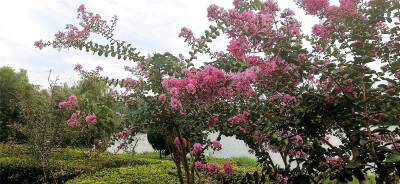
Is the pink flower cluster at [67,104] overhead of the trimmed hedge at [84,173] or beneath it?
overhead

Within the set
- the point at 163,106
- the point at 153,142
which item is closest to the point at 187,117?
the point at 163,106

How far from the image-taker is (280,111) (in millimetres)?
1899

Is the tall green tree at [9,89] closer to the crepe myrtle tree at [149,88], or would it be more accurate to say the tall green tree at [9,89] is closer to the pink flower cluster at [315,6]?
the crepe myrtle tree at [149,88]

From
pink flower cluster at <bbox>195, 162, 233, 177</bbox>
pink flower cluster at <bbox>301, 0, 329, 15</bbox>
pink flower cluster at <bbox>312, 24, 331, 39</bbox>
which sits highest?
pink flower cluster at <bbox>301, 0, 329, 15</bbox>

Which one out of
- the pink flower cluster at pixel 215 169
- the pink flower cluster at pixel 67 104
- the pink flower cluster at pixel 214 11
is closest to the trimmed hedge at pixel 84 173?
the pink flower cluster at pixel 67 104

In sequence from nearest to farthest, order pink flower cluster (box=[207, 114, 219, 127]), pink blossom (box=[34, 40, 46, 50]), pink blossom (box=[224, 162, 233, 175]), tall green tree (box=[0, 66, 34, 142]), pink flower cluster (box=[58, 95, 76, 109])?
1. pink flower cluster (box=[207, 114, 219, 127])
2. pink blossom (box=[224, 162, 233, 175])
3. pink blossom (box=[34, 40, 46, 50])
4. pink flower cluster (box=[58, 95, 76, 109])
5. tall green tree (box=[0, 66, 34, 142])

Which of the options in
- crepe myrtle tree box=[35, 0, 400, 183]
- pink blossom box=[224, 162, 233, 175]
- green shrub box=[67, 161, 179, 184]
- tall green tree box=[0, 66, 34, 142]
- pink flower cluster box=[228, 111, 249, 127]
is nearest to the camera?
crepe myrtle tree box=[35, 0, 400, 183]

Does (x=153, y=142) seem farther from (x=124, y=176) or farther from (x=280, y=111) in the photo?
(x=280, y=111)

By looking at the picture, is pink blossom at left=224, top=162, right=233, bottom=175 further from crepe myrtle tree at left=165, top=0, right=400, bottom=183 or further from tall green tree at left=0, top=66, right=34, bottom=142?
tall green tree at left=0, top=66, right=34, bottom=142

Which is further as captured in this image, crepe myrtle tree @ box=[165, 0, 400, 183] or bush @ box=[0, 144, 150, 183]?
bush @ box=[0, 144, 150, 183]

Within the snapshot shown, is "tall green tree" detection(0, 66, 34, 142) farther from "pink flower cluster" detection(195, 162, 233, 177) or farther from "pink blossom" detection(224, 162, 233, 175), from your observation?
"pink blossom" detection(224, 162, 233, 175)

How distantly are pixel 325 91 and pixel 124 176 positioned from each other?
3712 mm

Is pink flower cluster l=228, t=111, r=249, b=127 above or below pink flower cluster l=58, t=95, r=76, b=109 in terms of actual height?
below

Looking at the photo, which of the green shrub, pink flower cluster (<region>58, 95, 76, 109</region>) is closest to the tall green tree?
pink flower cluster (<region>58, 95, 76, 109</region>)
